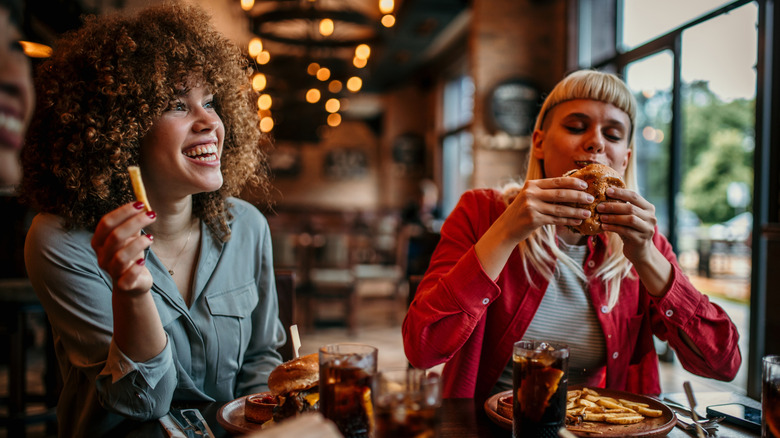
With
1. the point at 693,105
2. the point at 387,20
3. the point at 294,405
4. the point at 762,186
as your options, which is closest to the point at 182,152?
the point at 294,405

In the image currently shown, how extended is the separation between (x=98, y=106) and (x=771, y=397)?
1.45 meters

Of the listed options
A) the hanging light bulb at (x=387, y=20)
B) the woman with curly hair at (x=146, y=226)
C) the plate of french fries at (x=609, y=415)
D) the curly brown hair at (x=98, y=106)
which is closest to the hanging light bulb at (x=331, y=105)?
the hanging light bulb at (x=387, y=20)

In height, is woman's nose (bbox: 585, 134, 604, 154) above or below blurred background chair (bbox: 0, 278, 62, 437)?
above

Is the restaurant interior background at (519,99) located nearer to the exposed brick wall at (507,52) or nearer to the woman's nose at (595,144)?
the exposed brick wall at (507,52)

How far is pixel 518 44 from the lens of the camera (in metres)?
5.93

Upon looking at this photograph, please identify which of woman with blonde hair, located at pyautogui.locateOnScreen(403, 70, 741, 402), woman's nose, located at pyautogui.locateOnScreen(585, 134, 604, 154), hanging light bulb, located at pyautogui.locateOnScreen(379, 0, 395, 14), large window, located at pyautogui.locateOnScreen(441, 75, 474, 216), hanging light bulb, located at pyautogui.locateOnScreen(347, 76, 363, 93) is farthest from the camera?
large window, located at pyautogui.locateOnScreen(441, 75, 474, 216)

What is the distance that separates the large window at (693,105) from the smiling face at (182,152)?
1.40 metres

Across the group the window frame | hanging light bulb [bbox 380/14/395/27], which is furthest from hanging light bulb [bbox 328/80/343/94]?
the window frame

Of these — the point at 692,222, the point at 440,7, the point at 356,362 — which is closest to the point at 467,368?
the point at 356,362

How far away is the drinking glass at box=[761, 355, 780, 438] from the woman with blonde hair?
366mm

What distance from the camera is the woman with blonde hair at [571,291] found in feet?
3.87

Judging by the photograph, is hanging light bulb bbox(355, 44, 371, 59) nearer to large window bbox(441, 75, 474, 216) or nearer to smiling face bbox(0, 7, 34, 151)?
smiling face bbox(0, 7, 34, 151)

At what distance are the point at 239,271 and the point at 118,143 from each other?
43 centimetres

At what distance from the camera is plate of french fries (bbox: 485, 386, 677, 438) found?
0.89 meters
